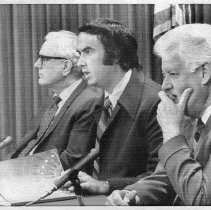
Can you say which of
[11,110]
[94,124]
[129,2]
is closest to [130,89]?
[94,124]

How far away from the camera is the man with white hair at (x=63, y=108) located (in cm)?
314

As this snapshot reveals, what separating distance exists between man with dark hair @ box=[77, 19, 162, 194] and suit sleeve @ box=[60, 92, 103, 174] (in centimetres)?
5

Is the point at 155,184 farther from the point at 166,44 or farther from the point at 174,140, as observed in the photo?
the point at 166,44

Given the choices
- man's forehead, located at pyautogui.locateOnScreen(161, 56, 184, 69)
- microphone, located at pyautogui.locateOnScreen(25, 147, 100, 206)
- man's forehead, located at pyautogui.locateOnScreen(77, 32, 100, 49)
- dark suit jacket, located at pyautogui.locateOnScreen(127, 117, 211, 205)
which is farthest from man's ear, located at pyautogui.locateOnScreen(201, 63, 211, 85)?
microphone, located at pyautogui.locateOnScreen(25, 147, 100, 206)

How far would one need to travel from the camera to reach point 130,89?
3.12m

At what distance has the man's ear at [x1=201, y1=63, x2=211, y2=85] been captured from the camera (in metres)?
3.00

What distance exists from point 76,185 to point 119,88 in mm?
621

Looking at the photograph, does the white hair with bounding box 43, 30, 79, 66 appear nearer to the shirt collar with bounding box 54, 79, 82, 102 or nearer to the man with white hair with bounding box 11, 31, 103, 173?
the man with white hair with bounding box 11, 31, 103, 173

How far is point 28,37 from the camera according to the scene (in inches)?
127

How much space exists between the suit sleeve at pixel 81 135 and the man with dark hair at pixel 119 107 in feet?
0.16

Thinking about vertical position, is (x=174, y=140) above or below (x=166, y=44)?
below

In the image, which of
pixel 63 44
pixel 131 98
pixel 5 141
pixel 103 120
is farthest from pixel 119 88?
pixel 5 141

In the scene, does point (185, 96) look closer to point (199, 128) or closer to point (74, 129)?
point (199, 128)

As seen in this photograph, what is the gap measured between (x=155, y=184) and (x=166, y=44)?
32.2 inches
